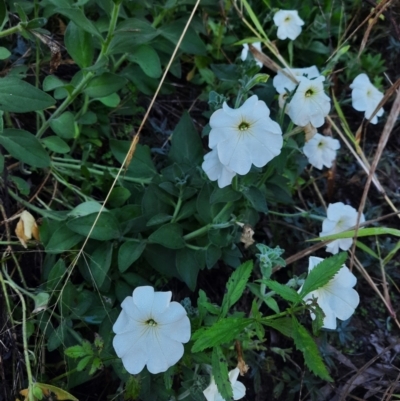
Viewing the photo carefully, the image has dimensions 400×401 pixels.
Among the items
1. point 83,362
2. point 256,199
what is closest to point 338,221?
point 256,199

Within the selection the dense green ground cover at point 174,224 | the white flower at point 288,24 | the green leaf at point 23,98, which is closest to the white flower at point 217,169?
the dense green ground cover at point 174,224

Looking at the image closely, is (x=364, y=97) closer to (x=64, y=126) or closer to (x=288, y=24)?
(x=288, y=24)

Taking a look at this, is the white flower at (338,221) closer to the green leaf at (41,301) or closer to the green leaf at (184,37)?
the green leaf at (184,37)

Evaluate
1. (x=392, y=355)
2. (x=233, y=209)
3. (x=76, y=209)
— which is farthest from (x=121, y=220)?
(x=392, y=355)

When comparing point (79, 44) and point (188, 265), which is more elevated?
point (79, 44)

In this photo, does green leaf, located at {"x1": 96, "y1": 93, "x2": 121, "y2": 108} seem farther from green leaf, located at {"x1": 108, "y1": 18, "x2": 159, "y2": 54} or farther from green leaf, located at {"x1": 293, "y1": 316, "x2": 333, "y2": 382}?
green leaf, located at {"x1": 293, "y1": 316, "x2": 333, "y2": 382}

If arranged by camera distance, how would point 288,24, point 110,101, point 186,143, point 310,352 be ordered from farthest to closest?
point 288,24 → point 110,101 → point 186,143 → point 310,352
